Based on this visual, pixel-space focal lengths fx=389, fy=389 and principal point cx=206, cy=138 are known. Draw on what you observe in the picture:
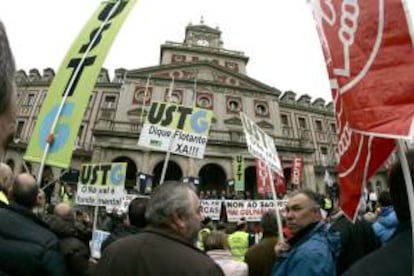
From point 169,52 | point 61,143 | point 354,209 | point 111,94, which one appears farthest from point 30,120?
point 354,209

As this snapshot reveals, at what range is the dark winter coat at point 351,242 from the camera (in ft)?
14.1

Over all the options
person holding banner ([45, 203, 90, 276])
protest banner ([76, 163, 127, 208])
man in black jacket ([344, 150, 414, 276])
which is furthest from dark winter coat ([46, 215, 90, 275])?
protest banner ([76, 163, 127, 208])

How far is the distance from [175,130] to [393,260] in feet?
27.7

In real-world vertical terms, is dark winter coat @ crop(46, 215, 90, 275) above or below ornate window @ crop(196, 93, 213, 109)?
below

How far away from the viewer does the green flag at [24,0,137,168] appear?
447 centimetres

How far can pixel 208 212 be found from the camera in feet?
45.8

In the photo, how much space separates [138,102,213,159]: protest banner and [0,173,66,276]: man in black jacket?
7349mm

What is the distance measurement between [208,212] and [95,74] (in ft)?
33.3

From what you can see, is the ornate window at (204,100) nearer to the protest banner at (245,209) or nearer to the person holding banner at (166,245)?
the protest banner at (245,209)

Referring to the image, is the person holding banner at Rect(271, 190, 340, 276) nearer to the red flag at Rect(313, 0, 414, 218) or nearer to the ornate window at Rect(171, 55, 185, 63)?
the red flag at Rect(313, 0, 414, 218)

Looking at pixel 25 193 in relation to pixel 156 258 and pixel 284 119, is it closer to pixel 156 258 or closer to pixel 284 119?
pixel 156 258

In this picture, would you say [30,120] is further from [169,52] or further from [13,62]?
[13,62]

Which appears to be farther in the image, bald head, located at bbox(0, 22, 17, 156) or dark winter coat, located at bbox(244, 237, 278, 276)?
dark winter coat, located at bbox(244, 237, 278, 276)

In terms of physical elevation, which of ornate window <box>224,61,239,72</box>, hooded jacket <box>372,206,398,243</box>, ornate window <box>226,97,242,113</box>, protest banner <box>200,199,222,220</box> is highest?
ornate window <box>224,61,239,72</box>
